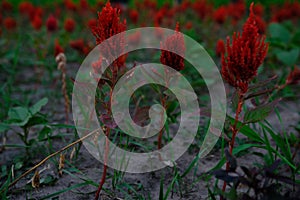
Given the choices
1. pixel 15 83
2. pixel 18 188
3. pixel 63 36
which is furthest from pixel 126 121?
pixel 63 36

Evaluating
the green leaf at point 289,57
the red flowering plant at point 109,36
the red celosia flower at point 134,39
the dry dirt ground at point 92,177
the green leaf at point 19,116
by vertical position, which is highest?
the red celosia flower at point 134,39

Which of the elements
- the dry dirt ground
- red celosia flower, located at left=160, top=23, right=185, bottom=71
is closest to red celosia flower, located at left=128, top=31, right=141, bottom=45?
the dry dirt ground

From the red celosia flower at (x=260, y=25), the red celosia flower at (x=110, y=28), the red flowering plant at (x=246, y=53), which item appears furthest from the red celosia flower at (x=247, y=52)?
the red celosia flower at (x=260, y=25)

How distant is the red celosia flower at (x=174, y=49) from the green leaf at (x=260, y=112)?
380mm

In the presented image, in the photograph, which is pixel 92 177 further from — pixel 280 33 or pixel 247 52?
pixel 280 33

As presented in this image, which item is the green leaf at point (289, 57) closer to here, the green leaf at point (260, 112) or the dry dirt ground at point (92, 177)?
the dry dirt ground at point (92, 177)

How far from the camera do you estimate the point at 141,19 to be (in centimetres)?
582

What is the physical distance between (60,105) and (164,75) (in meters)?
1.45

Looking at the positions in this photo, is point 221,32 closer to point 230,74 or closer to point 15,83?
point 15,83

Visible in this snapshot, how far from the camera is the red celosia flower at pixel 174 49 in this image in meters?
1.50

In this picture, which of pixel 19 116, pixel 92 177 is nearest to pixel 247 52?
pixel 92 177

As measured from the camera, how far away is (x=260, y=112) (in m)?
1.33

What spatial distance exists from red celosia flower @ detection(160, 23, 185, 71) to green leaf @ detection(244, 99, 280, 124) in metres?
0.38

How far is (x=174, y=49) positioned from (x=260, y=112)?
441mm
